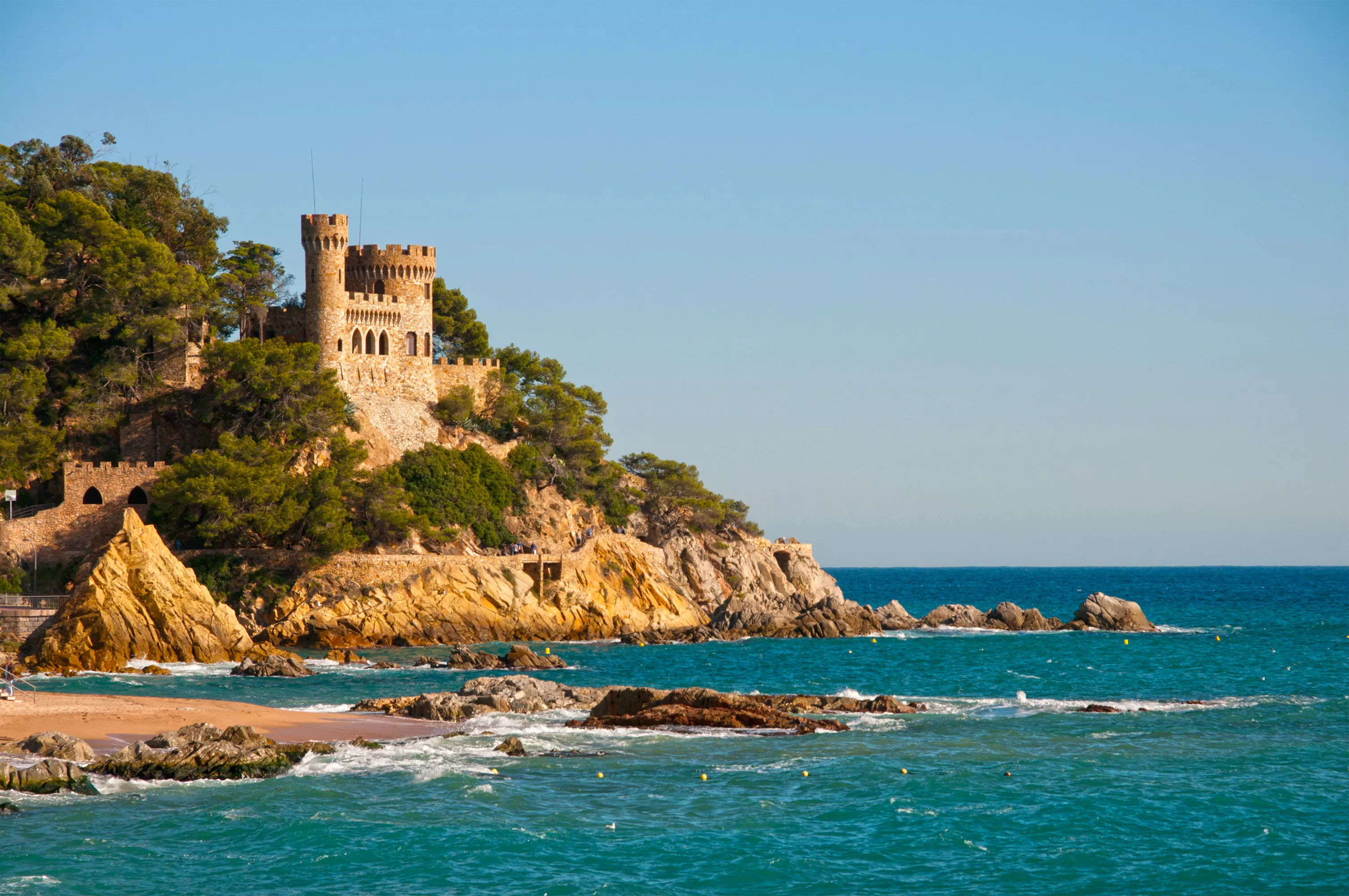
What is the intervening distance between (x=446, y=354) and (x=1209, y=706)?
51.3 m

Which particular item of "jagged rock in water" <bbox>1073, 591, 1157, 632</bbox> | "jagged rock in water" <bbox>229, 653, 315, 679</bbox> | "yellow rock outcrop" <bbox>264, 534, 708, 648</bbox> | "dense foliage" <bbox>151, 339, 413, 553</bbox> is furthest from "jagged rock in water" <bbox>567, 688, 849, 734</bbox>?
"jagged rock in water" <bbox>1073, 591, 1157, 632</bbox>

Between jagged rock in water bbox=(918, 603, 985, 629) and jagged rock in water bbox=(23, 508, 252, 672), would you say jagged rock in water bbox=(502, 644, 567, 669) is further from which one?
jagged rock in water bbox=(918, 603, 985, 629)

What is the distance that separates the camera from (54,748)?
2569 cm

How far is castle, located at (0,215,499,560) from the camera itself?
54.9 metres

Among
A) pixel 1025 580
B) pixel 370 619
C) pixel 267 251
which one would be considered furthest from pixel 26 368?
pixel 1025 580

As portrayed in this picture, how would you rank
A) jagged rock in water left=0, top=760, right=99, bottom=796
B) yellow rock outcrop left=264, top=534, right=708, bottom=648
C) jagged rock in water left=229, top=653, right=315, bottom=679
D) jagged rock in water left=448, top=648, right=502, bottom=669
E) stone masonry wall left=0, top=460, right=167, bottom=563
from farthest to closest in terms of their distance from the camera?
yellow rock outcrop left=264, top=534, right=708, bottom=648
stone masonry wall left=0, top=460, right=167, bottom=563
jagged rock in water left=448, top=648, right=502, bottom=669
jagged rock in water left=229, top=653, right=315, bottom=679
jagged rock in water left=0, top=760, right=99, bottom=796

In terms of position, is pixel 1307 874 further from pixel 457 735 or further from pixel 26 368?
pixel 26 368

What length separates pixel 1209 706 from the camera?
37875 millimetres

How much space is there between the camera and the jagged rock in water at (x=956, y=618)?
71000 mm

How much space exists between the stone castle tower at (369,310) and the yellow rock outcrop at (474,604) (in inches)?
501

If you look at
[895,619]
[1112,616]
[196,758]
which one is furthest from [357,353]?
[196,758]

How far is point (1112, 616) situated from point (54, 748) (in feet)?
182

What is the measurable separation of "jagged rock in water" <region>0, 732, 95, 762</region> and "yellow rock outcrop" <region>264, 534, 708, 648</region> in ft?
84.5

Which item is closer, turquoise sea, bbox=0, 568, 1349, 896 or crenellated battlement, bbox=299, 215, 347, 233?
turquoise sea, bbox=0, 568, 1349, 896
